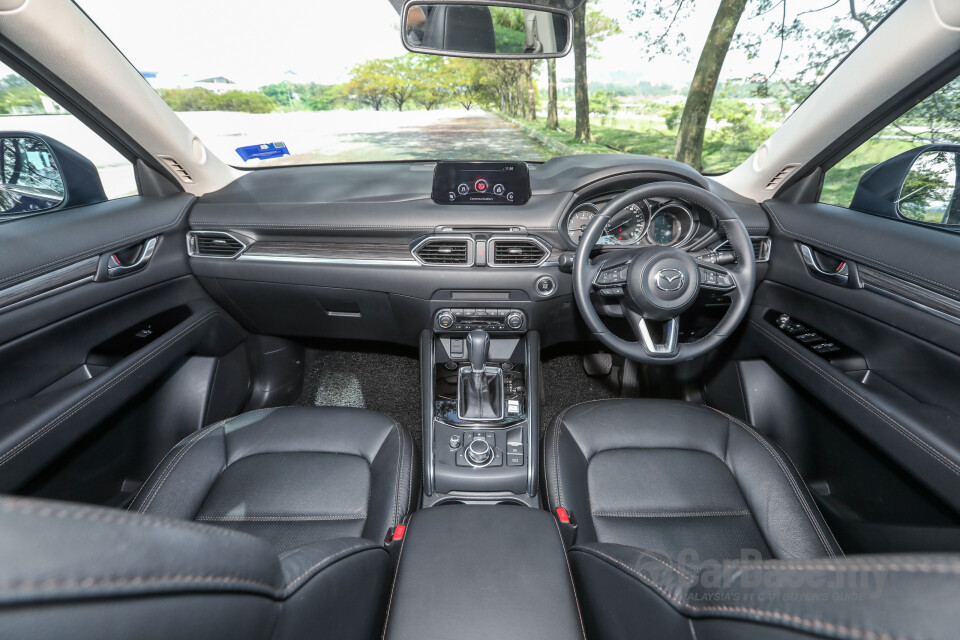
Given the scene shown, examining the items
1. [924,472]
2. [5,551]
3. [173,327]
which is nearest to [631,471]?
[924,472]

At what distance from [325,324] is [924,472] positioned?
7.30 feet

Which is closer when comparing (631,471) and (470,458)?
(631,471)

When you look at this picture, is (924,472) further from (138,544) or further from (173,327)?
(173,327)

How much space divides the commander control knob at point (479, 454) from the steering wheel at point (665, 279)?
0.65 m

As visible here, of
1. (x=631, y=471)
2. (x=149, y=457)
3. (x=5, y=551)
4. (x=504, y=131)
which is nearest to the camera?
(x=5, y=551)

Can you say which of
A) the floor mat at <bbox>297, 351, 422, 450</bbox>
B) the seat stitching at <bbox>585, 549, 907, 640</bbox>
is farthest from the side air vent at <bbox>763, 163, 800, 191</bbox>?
the floor mat at <bbox>297, 351, 422, 450</bbox>

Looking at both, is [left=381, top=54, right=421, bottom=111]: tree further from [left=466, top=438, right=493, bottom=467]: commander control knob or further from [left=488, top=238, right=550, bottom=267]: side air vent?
[left=466, top=438, right=493, bottom=467]: commander control knob

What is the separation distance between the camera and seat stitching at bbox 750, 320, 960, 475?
4.36ft

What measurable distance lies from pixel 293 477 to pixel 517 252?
3.75 ft

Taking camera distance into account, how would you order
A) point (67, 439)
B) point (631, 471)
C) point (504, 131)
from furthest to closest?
point (504, 131), point (631, 471), point (67, 439)

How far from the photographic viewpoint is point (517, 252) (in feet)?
6.73

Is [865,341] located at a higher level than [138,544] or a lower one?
lower

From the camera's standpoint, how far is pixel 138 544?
0.46 m

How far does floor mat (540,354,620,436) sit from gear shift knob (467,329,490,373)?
0.80 m
